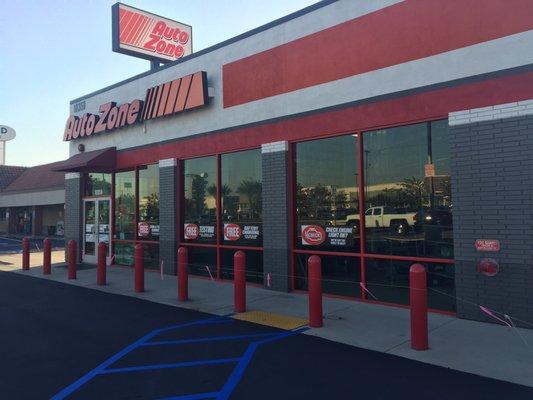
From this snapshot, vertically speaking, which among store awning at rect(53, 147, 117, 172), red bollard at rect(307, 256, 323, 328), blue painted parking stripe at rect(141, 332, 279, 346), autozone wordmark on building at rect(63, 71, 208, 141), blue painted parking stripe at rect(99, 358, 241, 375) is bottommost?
blue painted parking stripe at rect(99, 358, 241, 375)

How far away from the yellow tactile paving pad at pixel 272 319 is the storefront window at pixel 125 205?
7870 millimetres

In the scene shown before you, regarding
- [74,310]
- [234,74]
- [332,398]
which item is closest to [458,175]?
[332,398]

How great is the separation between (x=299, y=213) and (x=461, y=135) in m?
3.96

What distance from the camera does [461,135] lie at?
8.20m

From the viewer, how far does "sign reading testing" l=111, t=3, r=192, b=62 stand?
1655 cm

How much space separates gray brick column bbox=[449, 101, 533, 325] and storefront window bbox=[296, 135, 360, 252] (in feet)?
7.19

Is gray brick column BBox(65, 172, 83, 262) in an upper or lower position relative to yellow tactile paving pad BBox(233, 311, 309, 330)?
upper

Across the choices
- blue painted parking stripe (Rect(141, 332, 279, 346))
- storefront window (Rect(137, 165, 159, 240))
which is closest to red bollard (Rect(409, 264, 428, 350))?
blue painted parking stripe (Rect(141, 332, 279, 346))

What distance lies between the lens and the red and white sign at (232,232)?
39.8 feet

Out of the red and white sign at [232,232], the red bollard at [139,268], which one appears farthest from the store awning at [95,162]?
the red and white sign at [232,232]

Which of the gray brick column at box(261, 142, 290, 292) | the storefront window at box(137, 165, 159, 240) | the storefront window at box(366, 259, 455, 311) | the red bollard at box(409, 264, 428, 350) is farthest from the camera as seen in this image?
the storefront window at box(137, 165, 159, 240)

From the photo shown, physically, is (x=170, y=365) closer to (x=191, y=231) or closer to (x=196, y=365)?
(x=196, y=365)

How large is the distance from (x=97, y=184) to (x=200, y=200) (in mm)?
5716

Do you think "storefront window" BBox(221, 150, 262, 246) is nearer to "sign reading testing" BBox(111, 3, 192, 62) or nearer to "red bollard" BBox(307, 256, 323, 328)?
"red bollard" BBox(307, 256, 323, 328)
